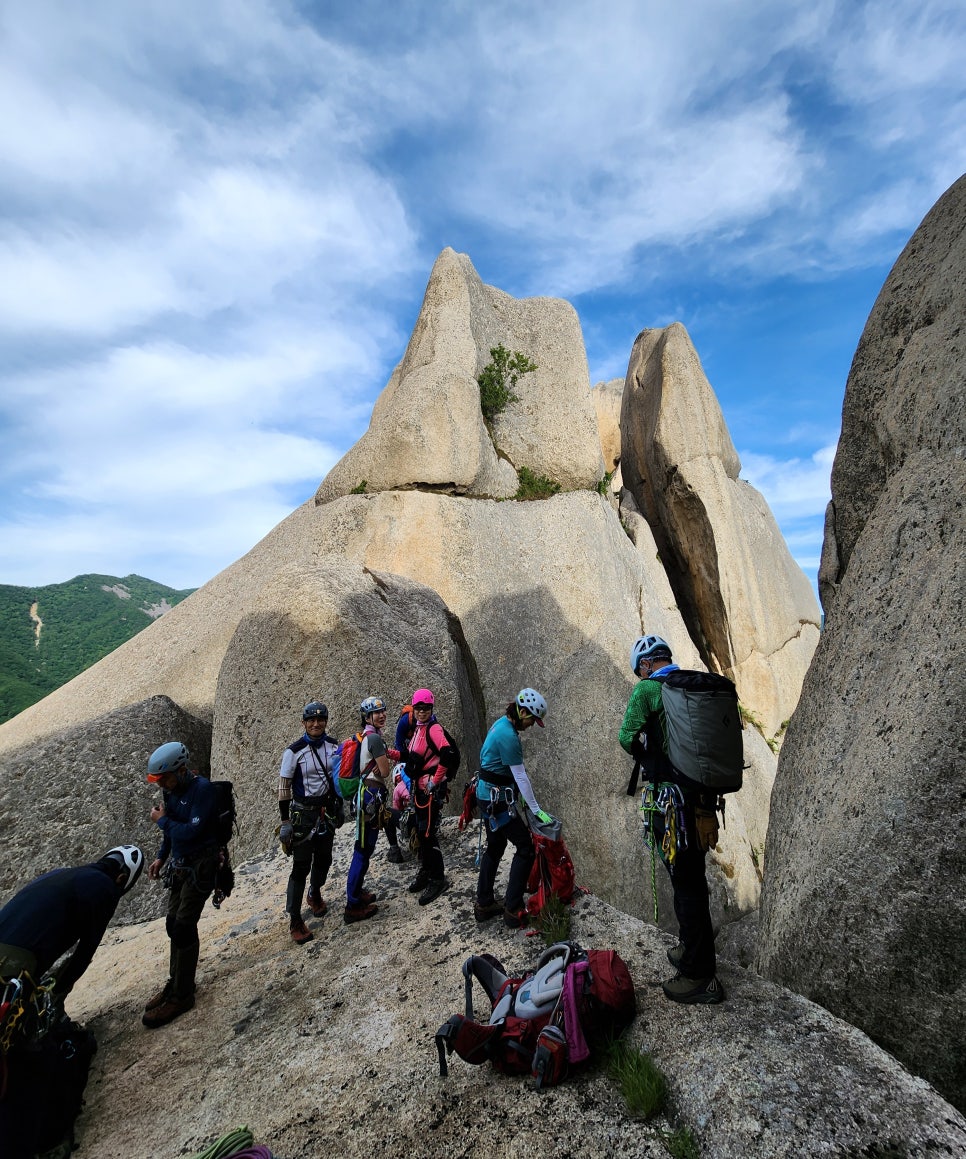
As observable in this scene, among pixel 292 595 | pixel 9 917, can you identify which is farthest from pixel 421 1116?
pixel 292 595

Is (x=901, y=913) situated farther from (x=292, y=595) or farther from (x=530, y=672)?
(x=530, y=672)

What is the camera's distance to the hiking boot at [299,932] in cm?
591

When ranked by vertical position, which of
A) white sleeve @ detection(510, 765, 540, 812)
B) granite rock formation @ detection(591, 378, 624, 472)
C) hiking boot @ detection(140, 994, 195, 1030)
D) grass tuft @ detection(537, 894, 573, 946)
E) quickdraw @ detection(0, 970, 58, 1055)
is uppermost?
granite rock formation @ detection(591, 378, 624, 472)

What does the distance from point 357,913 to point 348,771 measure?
1368mm

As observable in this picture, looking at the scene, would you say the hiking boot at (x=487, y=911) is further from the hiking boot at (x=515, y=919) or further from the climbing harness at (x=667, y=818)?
the climbing harness at (x=667, y=818)

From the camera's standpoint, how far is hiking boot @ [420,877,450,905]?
20.4 feet

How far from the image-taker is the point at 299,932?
593cm

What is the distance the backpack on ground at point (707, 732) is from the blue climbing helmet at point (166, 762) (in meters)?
3.79

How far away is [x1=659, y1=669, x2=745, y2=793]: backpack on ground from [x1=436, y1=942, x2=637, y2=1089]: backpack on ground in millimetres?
1313

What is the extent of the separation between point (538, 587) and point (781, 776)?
30.7 ft

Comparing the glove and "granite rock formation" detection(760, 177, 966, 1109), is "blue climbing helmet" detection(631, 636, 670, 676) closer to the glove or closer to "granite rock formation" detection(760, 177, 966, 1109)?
the glove

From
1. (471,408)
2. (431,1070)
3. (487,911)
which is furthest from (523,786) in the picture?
(471,408)

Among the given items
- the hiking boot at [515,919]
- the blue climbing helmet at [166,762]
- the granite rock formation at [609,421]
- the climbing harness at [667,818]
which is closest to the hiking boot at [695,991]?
the climbing harness at [667,818]

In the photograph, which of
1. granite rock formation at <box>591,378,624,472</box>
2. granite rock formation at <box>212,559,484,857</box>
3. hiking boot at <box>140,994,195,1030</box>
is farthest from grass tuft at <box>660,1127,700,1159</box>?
granite rock formation at <box>591,378,624,472</box>
